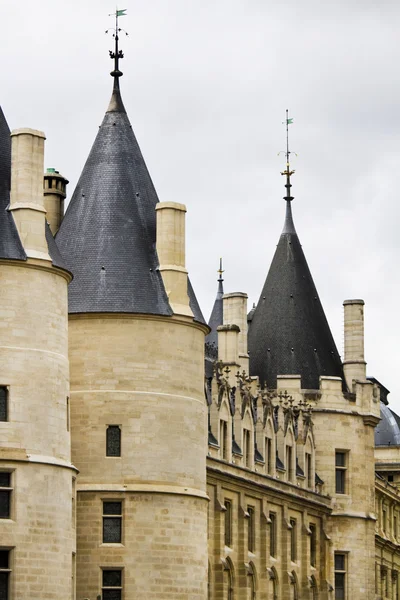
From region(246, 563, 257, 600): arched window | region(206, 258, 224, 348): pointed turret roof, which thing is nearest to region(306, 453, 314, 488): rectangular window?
region(246, 563, 257, 600): arched window

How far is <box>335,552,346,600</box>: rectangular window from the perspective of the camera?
85188mm

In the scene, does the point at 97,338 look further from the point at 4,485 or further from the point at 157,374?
the point at 4,485

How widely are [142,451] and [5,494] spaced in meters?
7.22

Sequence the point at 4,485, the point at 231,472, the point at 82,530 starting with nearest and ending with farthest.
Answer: the point at 4,485 < the point at 82,530 < the point at 231,472

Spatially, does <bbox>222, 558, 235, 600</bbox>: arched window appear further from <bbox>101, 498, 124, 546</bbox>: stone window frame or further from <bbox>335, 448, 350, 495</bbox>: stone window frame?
<bbox>335, 448, 350, 495</bbox>: stone window frame

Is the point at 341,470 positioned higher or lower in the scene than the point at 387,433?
lower

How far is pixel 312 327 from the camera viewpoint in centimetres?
8744

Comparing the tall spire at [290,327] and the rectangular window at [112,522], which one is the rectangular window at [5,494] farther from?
the tall spire at [290,327]

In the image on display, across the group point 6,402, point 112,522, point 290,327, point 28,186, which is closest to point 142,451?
point 112,522

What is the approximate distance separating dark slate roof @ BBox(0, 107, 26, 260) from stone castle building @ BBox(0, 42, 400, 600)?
0.17 feet

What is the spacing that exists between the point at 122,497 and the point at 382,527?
125 ft

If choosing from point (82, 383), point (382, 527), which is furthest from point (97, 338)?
point (382, 527)

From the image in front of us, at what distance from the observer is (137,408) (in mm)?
63188

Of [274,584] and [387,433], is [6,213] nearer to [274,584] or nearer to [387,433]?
[274,584]
